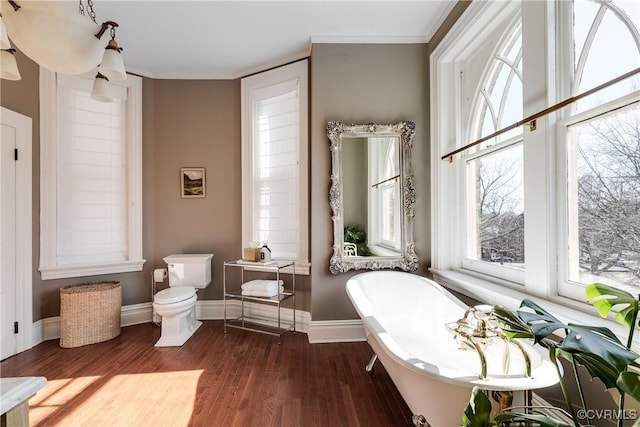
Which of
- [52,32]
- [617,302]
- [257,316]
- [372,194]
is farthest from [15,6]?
[257,316]

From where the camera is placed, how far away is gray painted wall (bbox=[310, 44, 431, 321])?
2.76 m

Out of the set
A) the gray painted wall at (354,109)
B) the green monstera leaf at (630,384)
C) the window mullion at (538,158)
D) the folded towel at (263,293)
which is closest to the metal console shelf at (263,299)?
the folded towel at (263,293)

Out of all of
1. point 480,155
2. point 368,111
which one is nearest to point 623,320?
point 480,155

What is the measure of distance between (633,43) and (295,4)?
2.04 meters

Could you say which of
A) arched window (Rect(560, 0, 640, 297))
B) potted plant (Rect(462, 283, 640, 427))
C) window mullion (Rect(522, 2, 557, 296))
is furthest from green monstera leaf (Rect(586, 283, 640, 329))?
window mullion (Rect(522, 2, 557, 296))

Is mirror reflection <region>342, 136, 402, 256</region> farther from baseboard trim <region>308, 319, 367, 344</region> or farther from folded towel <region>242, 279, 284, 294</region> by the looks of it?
folded towel <region>242, 279, 284, 294</region>

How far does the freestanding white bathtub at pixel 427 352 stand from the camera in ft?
3.59

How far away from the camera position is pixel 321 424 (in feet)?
5.44

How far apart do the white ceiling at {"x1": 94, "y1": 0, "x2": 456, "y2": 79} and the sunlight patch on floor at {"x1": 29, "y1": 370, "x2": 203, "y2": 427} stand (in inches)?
108

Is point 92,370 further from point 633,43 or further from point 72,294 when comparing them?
point 633,43

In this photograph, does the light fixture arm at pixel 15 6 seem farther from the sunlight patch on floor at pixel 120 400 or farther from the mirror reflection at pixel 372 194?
the mirror reflection at pixel 372 194

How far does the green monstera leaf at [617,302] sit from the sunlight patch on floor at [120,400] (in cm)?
195

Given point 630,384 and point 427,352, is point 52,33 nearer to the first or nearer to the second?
point 630,384

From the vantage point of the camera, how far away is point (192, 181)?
343cm
